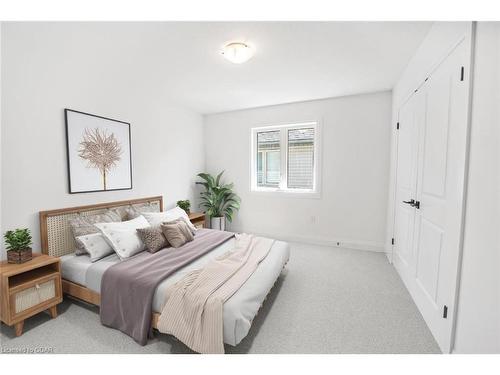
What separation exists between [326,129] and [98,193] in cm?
351

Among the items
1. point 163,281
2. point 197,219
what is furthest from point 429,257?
point 197,219

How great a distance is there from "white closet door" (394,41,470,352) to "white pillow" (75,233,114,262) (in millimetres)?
2851

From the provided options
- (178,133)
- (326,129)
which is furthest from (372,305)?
(178,133)

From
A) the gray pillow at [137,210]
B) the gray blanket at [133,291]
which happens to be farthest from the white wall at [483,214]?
the gray pillow at [137,210]

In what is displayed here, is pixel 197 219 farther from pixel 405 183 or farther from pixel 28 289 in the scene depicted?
pixel 405 183

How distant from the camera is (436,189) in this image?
1.68m

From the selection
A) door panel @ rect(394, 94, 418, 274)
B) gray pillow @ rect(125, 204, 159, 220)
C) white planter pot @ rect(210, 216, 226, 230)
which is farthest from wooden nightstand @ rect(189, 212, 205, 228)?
door panel @ rect(394, 94, 418, 274)

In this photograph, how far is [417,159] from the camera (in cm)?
210

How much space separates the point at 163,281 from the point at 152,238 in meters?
0.69

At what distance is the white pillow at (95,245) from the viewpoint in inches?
80.0

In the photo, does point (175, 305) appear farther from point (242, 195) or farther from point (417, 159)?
point (242, 195)

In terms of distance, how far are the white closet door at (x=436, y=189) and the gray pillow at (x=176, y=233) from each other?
2.34 m

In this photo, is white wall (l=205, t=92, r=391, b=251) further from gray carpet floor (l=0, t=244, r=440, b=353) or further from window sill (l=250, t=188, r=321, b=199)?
gray carpet floor (l=0, t=244, r=440, b=353)

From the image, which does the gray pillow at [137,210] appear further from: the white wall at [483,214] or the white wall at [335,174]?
the white wall at [483,214]
